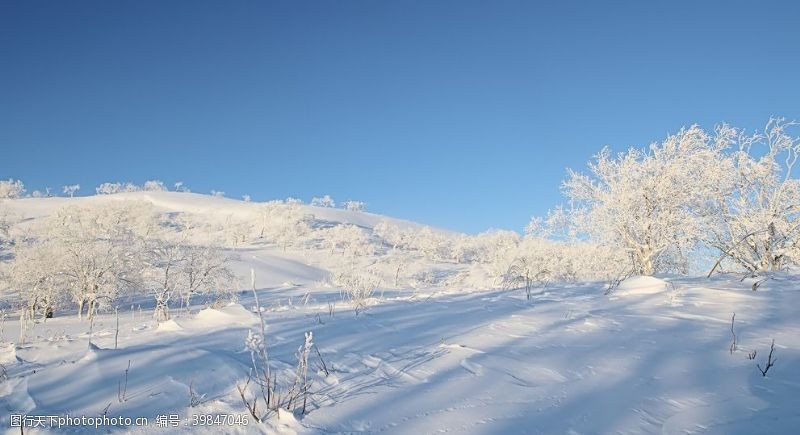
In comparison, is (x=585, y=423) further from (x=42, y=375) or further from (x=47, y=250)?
(x=47, y=250)

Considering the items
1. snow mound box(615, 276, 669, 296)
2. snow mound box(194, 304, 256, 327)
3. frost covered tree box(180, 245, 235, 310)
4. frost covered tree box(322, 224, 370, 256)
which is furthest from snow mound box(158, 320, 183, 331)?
frost covered tree box(322, 224, 370, 256)

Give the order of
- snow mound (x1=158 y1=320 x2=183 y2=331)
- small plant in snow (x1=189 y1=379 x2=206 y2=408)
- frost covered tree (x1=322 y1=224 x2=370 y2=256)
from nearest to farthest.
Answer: small plant in snow (x1=189 y1=379 x2=206 y2=408) < snow mound (x1=158 y1=320 x2=183 y2=331) < frost covered tree (x1=322 y1=224 x2=370 y2=256)

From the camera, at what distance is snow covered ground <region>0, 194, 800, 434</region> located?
7.34ft

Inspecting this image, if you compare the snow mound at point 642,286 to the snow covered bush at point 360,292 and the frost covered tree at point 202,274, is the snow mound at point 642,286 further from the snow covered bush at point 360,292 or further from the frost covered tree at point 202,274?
the frost covered tree at point 202,274

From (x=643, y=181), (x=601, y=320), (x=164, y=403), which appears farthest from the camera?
(x=643, y=181)

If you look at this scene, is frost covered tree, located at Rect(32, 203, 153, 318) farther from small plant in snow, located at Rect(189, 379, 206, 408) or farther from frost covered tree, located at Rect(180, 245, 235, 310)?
small plant in snow, located at Rect(189, 379, 206, 408)

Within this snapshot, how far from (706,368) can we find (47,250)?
3047 centimetres

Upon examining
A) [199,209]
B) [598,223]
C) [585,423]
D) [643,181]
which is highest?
[199,209]

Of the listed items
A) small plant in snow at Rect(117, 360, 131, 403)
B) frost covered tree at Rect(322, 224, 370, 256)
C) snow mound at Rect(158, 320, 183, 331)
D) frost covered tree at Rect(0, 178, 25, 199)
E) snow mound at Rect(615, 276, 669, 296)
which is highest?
frost covered tree at Rect(0, 178, 25, 199)

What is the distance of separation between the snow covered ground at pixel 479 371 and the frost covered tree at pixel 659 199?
7.45m

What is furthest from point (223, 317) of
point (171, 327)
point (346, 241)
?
point (346, 241)

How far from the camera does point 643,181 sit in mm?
12570

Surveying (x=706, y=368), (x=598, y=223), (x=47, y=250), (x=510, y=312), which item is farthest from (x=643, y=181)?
(x=47, y=250)

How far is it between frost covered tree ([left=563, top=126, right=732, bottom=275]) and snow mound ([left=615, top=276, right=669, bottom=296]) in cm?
615
